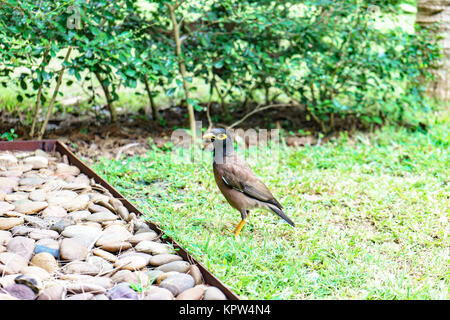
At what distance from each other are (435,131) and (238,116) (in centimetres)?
262

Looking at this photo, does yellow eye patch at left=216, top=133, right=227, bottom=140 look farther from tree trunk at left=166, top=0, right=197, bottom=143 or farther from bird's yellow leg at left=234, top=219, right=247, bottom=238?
tree trunk at left=166, top=0, right=197, bottom=143

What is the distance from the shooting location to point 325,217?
3.90 metres

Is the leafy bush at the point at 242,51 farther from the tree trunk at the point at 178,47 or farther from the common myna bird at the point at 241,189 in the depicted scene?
the common myna bird at the point at 241,189

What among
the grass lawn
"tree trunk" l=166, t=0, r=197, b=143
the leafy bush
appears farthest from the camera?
"tree trunk" l=166, t=0, r=197, b=143

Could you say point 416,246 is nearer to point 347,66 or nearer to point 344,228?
point 344,228

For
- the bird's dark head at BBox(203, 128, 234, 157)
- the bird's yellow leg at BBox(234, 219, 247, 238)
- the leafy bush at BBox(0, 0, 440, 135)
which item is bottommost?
the bird's yellow leg at BBox(234, 219, 247, 238)

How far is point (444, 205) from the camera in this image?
408 centimetres

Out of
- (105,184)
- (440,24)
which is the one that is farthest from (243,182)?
(440,24)

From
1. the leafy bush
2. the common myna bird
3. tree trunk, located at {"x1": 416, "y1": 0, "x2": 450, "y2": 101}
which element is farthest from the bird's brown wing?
→ tree trunk, located at {"x1": 416, "y1": 0, "x2": 450, "y2": 101}

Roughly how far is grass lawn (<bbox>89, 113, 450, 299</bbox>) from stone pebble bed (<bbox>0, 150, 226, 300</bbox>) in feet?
0.72

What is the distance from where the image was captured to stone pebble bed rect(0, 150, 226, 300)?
2.47m

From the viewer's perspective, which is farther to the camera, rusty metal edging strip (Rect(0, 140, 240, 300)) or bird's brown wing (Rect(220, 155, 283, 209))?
bird's brown wing (Rect(220, 155, 283, 209))

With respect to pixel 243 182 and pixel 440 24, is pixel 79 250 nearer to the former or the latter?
pixel 243 182

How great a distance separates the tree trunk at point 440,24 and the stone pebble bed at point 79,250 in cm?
512
